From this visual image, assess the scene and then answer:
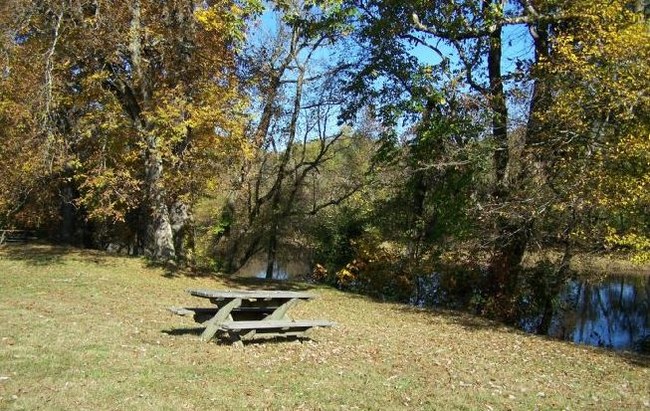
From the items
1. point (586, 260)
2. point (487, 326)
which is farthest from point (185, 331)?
point (586, 260)

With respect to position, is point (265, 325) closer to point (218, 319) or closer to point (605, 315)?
point (218, 319)

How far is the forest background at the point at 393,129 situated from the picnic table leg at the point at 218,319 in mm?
7100

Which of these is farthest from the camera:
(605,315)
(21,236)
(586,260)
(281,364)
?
(21,236)

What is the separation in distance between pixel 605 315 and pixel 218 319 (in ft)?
60.1

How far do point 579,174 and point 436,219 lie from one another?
6246 millimetres

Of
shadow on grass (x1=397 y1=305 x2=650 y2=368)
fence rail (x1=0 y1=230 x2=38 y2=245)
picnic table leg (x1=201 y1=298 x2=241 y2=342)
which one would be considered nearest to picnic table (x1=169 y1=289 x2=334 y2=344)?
picnic table leg (x1=201 y1=298 x2=241 y2=342)

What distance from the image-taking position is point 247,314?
1016cm

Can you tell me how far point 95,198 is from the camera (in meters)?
18.9

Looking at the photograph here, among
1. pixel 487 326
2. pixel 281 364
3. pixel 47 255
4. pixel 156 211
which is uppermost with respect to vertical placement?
pixel 156 211

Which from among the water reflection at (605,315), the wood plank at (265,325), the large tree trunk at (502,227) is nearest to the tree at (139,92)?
the large tree trunk at (502,227)

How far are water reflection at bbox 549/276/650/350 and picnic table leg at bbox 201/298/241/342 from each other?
10.5 meters

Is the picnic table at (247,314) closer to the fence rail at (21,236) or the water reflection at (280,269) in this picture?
the fence rail at (21,236)

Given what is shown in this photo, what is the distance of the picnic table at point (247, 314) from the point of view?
30.5 ft

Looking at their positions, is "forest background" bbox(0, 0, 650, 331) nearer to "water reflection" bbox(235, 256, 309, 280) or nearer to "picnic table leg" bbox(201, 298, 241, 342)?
"picnic table leg" bbox(201, 298, 241, 342)
